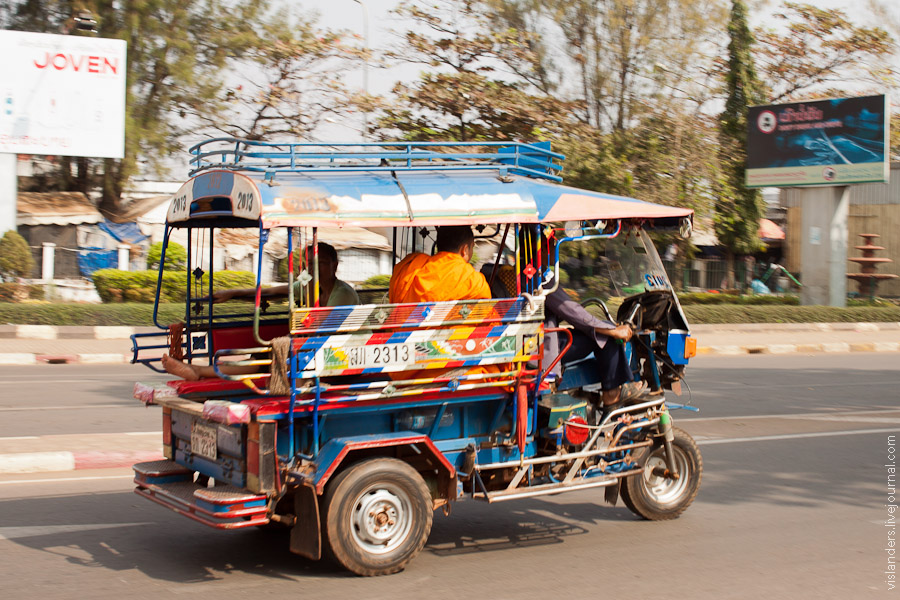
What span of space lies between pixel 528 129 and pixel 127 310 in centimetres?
1165

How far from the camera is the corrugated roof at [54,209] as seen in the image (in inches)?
1144

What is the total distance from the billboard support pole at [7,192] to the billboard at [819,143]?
22.9m

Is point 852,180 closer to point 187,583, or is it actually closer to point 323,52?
point 323,52

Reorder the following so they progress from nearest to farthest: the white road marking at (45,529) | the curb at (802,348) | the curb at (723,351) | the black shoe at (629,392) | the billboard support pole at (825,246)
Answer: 1. the white road marking at (45,529)
2. the black shoe at (629,392)
3. the curb at (723,351)
4. the curb at (802,348)
5. the billboard support pole at (825,246)

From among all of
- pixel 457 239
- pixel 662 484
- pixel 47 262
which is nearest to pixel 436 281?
pixel 457 239

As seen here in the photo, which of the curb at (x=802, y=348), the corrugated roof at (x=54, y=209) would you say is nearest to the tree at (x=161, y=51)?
the corrugated roof at (x=54, y=209)

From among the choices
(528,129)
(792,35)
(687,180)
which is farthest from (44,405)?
(792,35)

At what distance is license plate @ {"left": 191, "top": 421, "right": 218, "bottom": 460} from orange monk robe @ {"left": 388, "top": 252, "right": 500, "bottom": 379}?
110cm

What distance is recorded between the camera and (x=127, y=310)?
64.4 feet

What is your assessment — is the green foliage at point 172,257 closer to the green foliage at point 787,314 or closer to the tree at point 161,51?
the tree at point 161,51

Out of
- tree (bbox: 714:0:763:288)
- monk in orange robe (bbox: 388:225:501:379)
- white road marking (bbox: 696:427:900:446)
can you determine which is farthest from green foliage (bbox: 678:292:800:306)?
monk in orange robe (bbox: 388:225:501:379)

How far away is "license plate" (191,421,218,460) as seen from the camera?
521 cm

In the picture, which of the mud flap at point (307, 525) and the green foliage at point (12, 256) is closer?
the mud flap at point (307, 525)

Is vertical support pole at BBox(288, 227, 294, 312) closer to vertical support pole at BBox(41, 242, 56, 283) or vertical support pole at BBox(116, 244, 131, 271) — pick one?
vertical support pole at BBox(41, 242, 56, 283)
